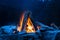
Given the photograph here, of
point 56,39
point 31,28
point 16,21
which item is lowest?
point 56,39

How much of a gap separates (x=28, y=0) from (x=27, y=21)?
33.3 inches

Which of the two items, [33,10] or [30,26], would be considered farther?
[33,10]

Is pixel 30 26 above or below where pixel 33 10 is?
below

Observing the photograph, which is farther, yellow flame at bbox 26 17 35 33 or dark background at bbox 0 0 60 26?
dark background at bbox 0 0 60 26

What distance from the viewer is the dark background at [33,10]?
3.33m

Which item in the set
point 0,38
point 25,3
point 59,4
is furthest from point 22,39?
point 59,4

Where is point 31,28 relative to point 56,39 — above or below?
above

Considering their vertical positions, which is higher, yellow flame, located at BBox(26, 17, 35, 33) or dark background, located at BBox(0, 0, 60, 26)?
dark background, located at BBox(0, 0, 60, 26)

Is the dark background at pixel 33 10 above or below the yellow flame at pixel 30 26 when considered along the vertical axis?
above

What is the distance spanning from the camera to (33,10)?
3.47 metres

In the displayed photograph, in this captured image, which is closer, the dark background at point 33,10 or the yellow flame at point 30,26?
the yellow flame at point 30,26

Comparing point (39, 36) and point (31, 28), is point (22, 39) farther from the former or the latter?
point (31, 28)

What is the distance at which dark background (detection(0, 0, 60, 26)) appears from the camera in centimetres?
333

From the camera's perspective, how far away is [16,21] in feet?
11.0
